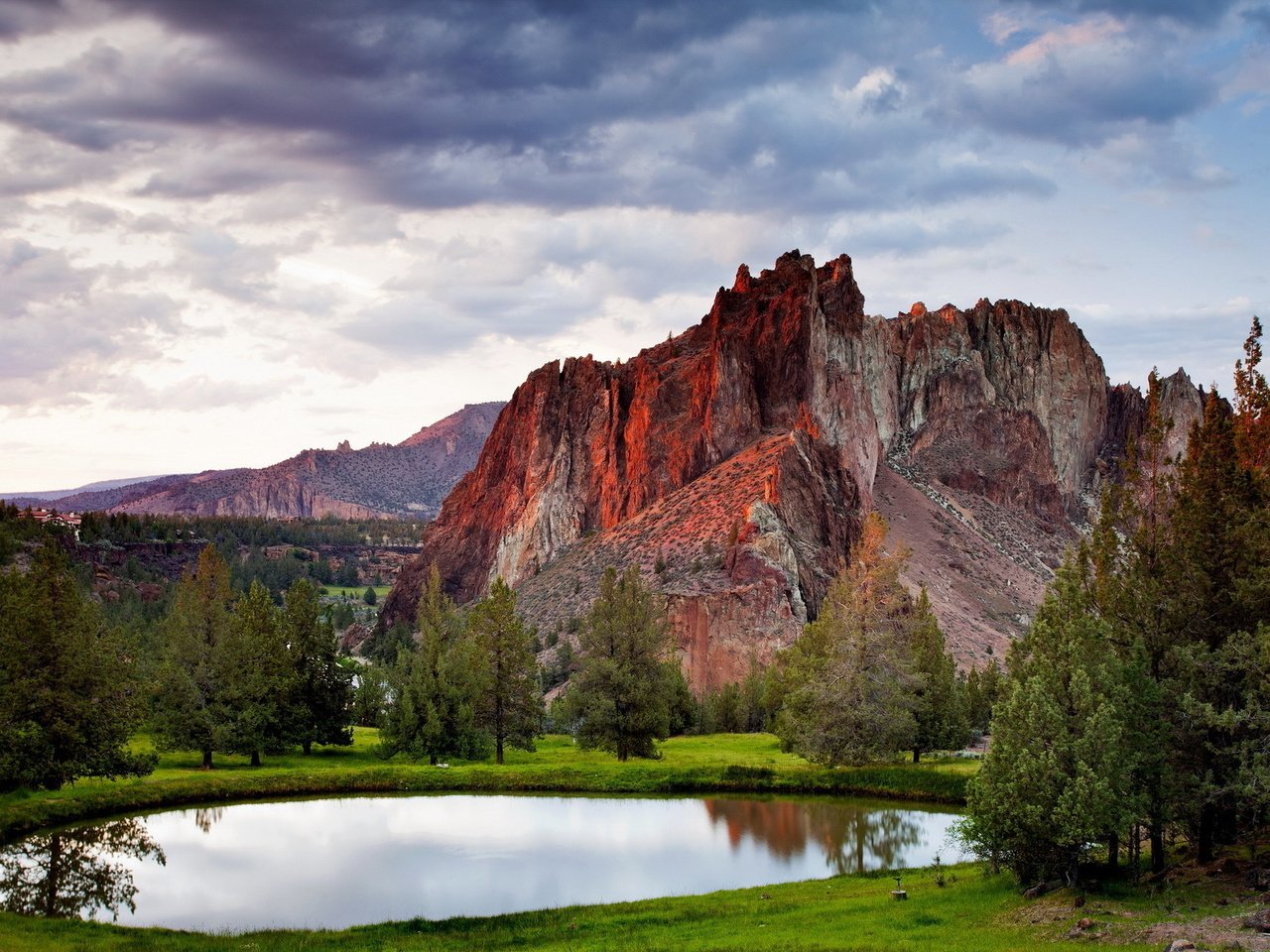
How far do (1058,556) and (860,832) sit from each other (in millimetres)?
130617

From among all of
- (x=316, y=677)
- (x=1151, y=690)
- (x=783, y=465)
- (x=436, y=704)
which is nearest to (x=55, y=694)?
(x=316, y=677)

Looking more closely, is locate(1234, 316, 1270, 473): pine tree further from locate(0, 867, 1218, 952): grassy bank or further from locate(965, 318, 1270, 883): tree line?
locate(0, 867, 1218, 952): grassy bank

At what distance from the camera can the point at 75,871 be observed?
3200cm

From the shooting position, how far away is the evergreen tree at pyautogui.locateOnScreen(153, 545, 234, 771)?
50812 millimetres

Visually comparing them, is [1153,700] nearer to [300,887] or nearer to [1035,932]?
[1035,932]

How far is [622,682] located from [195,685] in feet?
62.6

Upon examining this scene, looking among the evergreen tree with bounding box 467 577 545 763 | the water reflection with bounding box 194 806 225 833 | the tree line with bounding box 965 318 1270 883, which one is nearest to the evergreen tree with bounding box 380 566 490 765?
the evergreen tree with bounding box 467 577 545 763

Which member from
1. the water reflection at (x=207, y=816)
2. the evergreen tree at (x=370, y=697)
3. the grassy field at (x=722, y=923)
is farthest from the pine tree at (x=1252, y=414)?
the evergreen tree at (x=370, y=697)

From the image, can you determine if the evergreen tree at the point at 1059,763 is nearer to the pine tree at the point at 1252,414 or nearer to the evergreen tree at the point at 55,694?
the pine tree at the point at 1252,414

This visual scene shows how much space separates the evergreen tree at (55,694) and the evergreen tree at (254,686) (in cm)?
895

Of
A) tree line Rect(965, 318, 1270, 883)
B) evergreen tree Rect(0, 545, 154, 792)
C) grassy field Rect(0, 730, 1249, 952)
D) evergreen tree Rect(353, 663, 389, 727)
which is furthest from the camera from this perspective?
evergreen tree Rect(353, 663, 389, 727)

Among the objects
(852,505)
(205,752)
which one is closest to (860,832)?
(205,752)

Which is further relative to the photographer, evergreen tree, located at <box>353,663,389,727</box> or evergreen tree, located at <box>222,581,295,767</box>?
evergreen tree, located at <box>353,663,389,727</box>

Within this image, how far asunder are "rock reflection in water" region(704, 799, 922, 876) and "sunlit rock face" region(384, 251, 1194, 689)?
49196 millimetres
